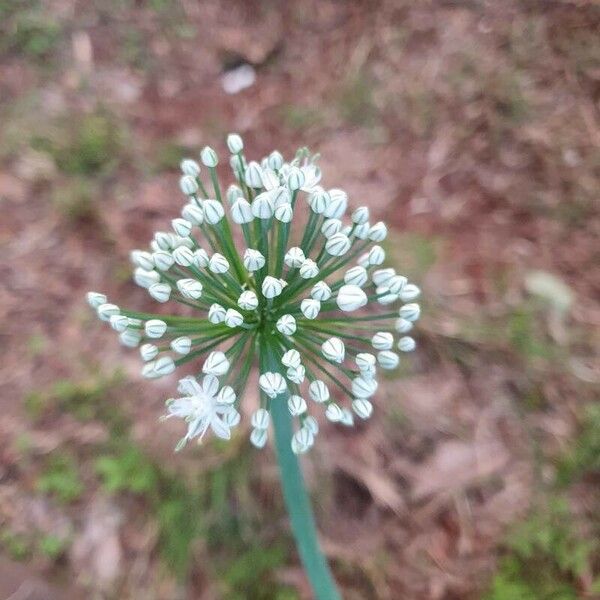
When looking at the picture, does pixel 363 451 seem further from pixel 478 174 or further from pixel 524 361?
pixel 478 174

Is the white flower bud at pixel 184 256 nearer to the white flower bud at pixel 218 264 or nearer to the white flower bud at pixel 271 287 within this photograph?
the white flower bud at pixel 218 264

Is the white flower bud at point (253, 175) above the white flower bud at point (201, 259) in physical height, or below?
above

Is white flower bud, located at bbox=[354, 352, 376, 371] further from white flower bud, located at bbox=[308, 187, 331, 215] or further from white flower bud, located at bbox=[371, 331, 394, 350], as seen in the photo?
white flower bud, located at bbox=[308, 187, 331, 215]

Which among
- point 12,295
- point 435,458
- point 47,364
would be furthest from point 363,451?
point 12,295

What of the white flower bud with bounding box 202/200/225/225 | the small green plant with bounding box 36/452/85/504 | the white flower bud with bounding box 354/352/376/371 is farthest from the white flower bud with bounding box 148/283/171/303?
the small green plant with bounding box 36/452/85/504

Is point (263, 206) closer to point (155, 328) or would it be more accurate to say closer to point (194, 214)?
point (194, 214)

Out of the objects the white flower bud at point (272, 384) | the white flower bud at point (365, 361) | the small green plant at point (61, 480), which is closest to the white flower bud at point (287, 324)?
the white flower bud at point (272, 384)

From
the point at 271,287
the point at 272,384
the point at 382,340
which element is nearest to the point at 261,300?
the point at 271,287
